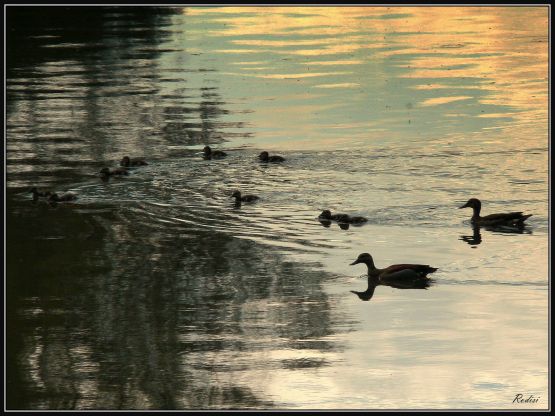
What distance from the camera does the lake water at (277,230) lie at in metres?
13.9

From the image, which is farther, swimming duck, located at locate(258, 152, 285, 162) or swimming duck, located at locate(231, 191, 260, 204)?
swimming duck, located at locate(258, 152, 285, 162)

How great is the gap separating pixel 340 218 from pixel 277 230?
39.0 inches

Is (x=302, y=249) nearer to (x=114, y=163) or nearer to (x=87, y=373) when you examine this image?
(x=87, y=373)

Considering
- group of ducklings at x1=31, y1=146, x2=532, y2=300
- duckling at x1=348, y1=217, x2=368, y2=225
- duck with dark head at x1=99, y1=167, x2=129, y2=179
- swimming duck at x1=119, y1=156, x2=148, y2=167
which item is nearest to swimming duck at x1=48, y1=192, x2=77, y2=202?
group of ducklings at x1=31, y1=146, x2=532, y2=300

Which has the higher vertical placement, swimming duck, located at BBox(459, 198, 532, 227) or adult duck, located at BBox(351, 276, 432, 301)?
swimming duck, located at BBox(459, 198, 532, 227)

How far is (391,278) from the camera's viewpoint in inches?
680

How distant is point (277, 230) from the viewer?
65.4 feet

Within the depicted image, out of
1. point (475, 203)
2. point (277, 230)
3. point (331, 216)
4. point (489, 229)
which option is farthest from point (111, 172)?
point (489, 229)

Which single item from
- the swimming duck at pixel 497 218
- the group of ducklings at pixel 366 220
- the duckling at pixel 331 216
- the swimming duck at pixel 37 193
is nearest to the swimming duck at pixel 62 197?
the swimming duck at pixel 37 193

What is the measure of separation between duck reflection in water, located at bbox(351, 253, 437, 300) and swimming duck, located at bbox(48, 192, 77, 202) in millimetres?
6785

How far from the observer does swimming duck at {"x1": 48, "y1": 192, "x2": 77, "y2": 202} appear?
72.4 ft

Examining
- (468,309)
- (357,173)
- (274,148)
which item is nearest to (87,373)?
(468,309)

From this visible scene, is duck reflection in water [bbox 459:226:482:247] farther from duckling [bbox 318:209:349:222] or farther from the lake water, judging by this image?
duckling [bbox 318:209:349:222]

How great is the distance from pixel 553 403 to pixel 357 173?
10.7 meters
